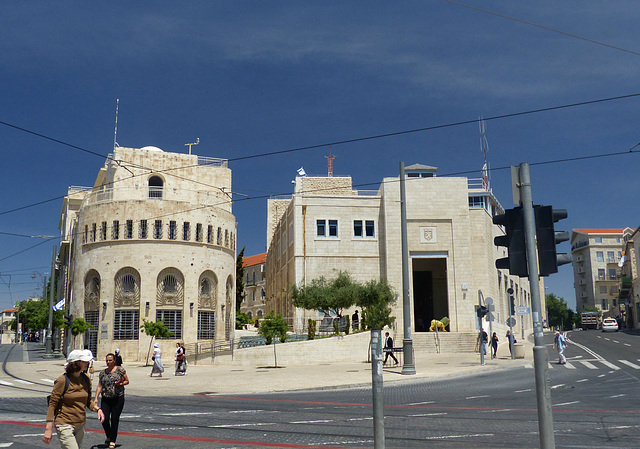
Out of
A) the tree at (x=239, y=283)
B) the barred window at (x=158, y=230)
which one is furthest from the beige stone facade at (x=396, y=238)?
the tree at (x=239, y=283)

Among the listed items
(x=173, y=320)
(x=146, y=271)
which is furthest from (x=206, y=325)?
(x=146, y=271)

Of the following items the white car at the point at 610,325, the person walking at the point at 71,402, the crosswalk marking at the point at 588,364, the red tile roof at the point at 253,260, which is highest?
the red tile roof at the point at 253,260

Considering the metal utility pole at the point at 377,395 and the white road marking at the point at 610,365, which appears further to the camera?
the white road marking at the point at 610,365

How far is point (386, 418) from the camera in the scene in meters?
12.5

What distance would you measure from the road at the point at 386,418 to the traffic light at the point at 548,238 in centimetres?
357

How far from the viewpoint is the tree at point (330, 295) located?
3762cm

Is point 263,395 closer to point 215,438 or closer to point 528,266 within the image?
point 215,438

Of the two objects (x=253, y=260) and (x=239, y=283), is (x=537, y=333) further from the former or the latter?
(x=253, y=260)

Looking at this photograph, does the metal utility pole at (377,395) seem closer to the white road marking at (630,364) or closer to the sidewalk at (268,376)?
the sidewalk at (268,376)

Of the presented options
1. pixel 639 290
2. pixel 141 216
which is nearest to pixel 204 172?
pixel 141 216

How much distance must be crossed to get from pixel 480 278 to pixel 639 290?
44718 mm

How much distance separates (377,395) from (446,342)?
32469 millimetres

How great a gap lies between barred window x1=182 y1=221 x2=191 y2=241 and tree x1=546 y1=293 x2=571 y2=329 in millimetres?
106957

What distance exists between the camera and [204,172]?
5241 centimetres
